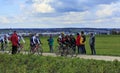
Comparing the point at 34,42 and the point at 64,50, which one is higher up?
the point at 34,42

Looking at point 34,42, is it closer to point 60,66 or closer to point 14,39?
point 14,39

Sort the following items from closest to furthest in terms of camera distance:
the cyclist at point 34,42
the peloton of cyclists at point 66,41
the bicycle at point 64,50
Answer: the bicycle at point 64,50, the peloton of cyclists at point 66,41, the cyclist at point 34,42

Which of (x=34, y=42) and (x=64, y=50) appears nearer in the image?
(x=64, y=50)

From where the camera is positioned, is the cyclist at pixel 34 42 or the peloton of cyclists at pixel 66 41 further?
the cyclist at pixel 34 42

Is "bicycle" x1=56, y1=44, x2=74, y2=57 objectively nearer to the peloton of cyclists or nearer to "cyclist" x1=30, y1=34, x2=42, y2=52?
the peloton of cyclists

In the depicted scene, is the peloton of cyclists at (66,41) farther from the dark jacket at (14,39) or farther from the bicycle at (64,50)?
the dark jacket at (14,39)

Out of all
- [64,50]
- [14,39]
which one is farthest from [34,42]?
[64,50]

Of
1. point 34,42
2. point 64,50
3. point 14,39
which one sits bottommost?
point 64,50

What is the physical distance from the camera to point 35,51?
118ft

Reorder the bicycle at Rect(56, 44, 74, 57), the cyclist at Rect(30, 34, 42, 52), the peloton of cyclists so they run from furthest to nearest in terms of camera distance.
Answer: the cyclist at Rect(30, 34, 42, 52)
the peloton of cyclists
the bicycle at Rect(56, 44, 74, 57)

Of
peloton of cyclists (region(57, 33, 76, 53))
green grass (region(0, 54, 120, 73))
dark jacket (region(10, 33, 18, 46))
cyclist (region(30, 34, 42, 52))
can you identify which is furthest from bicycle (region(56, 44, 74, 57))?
green grass (region(0, 54, 120, 73))

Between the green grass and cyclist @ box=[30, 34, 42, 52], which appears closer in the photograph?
the green grass

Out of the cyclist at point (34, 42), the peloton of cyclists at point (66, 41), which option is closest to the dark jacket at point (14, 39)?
the cyclist at point (34, 42)

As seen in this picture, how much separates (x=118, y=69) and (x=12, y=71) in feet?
15.5
